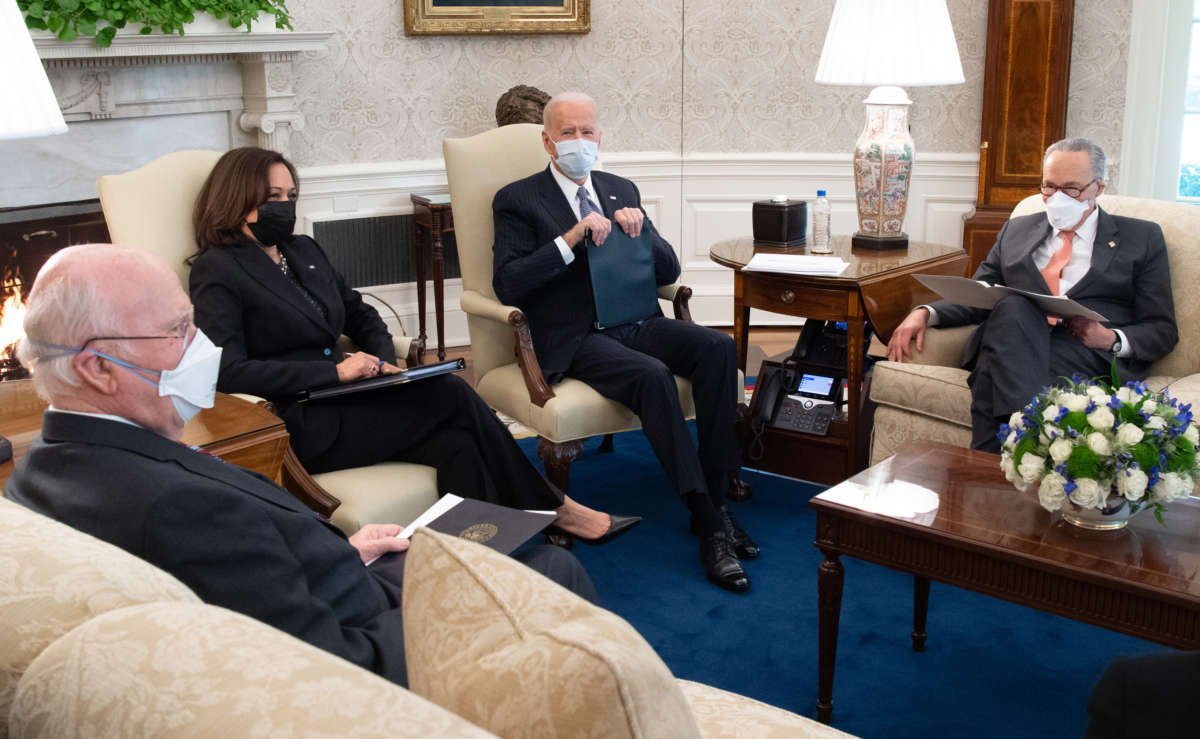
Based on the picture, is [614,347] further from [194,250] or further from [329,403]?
[194,250]

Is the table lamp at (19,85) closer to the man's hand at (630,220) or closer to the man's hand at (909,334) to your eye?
the man's hand at (630,220)

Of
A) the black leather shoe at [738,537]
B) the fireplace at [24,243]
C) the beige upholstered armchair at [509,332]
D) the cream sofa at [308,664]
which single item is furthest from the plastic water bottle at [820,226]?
the cream sofa at [308,664]

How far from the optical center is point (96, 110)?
13.3 ft

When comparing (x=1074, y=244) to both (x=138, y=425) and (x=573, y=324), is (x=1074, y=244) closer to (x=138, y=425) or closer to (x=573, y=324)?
(x=573, y=324)

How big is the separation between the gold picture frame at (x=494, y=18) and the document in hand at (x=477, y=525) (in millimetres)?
3311

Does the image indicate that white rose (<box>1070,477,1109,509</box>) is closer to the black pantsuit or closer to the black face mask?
A: the black pantsuit

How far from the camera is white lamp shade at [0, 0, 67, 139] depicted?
5.97ft

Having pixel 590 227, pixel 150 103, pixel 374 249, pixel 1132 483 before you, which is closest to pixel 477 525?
pixel 1132 483

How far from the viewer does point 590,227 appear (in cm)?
327

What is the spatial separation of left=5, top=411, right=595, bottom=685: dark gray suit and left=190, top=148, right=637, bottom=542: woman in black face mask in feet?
3.66

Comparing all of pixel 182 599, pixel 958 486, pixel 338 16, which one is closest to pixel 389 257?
pixel 338 16

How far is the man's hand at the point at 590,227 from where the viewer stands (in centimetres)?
326

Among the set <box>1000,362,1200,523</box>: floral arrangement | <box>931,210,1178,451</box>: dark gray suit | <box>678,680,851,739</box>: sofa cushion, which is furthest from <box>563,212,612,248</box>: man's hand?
<box>678,680,851,739</box>: sofa cushion

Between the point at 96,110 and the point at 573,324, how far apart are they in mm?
2013
